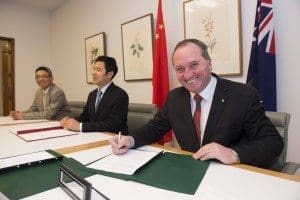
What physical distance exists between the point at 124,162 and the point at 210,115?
547 mm

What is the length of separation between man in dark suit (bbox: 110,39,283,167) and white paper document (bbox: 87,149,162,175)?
61 mm

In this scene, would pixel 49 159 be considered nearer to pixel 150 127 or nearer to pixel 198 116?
pixel 150 127

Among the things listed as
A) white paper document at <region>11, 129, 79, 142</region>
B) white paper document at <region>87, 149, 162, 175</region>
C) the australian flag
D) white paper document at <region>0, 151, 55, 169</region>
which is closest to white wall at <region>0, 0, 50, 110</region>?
white paper document at <region>11, 129, 79, 142</region>

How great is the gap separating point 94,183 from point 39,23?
216 inches

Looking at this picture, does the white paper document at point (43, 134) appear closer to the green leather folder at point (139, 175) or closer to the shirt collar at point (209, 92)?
the green leather folder at point (139, 175)

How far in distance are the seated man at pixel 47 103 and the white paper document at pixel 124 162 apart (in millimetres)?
2058

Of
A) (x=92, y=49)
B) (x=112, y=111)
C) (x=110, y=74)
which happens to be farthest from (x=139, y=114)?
(x=92, y=49)

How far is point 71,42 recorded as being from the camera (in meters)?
5.19

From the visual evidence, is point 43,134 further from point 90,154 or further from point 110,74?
point 110,74

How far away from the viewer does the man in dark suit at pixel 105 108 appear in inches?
83.8

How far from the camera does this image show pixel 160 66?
10.1ft

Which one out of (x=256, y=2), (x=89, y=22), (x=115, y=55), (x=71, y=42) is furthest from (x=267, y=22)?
(x=71, y=42)

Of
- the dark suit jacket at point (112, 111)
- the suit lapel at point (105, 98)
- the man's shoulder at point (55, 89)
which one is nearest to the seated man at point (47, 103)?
the man's shoulder at point (55, 89)

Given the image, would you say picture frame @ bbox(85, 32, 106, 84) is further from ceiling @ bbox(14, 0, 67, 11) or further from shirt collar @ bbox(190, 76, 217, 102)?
shirt collar @ bbox(190, 76, 217, 102)
